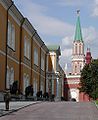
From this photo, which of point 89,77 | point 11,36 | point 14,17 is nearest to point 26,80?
point 11,36

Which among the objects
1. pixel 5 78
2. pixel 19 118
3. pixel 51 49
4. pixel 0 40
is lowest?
pixel 19 118

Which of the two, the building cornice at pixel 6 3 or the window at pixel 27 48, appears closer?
the building cornice at pixel 6 3

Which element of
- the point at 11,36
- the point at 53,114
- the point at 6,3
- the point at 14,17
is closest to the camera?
the point at 53,114

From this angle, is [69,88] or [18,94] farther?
[69,88]

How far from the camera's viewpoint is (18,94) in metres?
51.3

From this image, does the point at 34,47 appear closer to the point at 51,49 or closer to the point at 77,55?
the point at 51,49

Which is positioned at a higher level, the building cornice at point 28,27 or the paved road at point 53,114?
the building cornice at point 28,27

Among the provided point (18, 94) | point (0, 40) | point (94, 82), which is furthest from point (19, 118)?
point (94, 82)

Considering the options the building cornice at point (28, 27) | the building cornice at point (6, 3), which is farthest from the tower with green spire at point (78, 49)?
the building cornice at point (6, 3)

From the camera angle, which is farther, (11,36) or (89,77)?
(89,77)

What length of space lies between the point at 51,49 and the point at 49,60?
12.6ft

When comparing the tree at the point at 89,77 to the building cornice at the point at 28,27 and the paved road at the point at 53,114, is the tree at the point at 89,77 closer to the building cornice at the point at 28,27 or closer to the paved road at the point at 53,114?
the building cornice at the point at 28,27

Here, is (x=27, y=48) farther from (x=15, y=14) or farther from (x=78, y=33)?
(x=78, y=33)

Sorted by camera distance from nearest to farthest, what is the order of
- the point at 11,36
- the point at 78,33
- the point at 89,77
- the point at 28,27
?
the point at 11,36 < the point at 28,27 < the point at 89,77 < the point at 78,33
